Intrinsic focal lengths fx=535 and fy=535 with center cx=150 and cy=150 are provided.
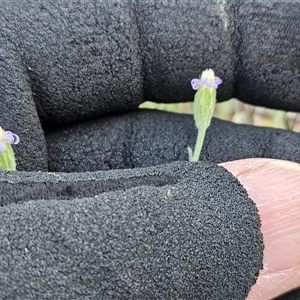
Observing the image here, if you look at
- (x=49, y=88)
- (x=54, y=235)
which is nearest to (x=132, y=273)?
(x=54, y=235)

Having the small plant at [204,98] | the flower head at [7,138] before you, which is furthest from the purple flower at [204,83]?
the flower head at [7,138]

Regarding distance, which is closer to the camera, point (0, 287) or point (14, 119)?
point (0, 287)

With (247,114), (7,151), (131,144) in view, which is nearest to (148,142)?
(131,144)

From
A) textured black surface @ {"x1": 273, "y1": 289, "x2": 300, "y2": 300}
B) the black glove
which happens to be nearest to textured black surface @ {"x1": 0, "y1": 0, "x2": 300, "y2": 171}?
the black glove

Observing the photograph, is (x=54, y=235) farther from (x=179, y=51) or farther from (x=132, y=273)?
(x=179, y=51)

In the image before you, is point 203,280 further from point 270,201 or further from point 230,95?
point 230,95

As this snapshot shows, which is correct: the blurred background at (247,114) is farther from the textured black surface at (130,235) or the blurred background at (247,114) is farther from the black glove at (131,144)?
the textured black surface at (130,235)

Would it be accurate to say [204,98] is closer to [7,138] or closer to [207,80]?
[207,80]

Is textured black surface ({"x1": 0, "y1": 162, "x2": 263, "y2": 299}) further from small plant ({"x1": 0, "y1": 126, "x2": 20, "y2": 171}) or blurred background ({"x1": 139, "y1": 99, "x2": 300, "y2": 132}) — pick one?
blurred background ({"x1": 139, "y1": 99, "x2": 300, "y2": 132})
